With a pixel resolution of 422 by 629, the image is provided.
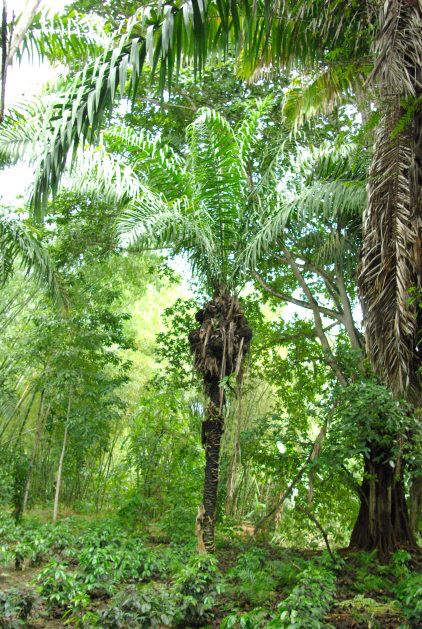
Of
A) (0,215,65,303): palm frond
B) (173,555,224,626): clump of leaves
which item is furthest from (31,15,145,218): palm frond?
(0,215,65,303): palm frond

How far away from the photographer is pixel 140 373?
16.9 m

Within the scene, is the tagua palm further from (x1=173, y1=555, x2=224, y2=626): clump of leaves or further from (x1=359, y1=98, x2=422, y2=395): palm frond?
(x1=173, y1=555, x2=224, y2=626): clump of leaves

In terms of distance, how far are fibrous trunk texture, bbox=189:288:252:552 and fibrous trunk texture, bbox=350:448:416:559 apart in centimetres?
215

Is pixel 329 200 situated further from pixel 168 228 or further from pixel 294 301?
pixel 294 301

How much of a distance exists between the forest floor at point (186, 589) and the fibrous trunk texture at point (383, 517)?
65 centimetres

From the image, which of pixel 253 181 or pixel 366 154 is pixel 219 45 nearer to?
pixel 366 154

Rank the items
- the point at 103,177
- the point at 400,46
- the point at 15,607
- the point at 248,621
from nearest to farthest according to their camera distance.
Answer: the point at 248,621 < the point at 15,607 < the point at 400,46 < the point at 103,177

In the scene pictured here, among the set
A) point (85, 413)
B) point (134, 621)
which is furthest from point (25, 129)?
point (85, 413)

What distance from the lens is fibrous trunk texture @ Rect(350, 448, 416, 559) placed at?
8.70 metres

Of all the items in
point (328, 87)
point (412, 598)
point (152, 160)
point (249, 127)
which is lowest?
point (412, 598)

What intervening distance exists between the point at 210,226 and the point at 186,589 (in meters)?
4.80

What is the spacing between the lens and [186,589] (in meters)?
5.25

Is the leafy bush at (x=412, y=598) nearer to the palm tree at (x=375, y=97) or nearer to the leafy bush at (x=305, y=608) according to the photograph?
the leafy bush at (x=305, y=608)

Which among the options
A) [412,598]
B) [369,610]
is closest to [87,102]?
[369,610]
